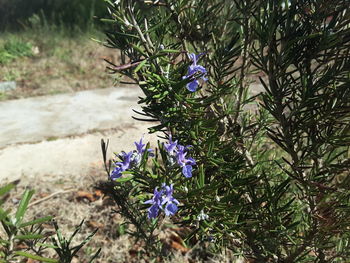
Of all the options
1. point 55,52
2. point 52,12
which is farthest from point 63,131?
point 52,12

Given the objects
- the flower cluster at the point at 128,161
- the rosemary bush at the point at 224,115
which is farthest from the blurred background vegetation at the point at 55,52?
the flower cluster at the point at 128,161

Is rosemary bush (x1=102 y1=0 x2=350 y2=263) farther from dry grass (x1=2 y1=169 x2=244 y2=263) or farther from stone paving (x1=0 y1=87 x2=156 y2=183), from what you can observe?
stone paving (x1=0 y1=87 x2=156 y2=183)

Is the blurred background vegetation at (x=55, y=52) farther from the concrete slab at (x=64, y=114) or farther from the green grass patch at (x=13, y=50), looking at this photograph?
the concrete slab at (x=64, y=114)

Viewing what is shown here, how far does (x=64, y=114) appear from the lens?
145 inches

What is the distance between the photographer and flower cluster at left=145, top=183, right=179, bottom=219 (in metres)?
0.73

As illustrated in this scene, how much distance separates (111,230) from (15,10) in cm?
672

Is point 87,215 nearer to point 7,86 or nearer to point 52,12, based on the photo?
point 7,86

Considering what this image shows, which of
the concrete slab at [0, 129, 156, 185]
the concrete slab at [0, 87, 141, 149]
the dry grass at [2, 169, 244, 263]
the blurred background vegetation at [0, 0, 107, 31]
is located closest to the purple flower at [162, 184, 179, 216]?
the dry grass at [2, 169, 244, 263]

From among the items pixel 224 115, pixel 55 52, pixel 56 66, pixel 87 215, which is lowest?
pixel 87 215

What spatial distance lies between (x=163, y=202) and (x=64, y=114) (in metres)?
3.16

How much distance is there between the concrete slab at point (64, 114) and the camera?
3295 millimetres

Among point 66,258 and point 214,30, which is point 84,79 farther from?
point 66,258

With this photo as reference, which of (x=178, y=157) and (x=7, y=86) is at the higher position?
(x=178, y=157)

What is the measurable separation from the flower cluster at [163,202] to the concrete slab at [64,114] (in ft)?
8.65
